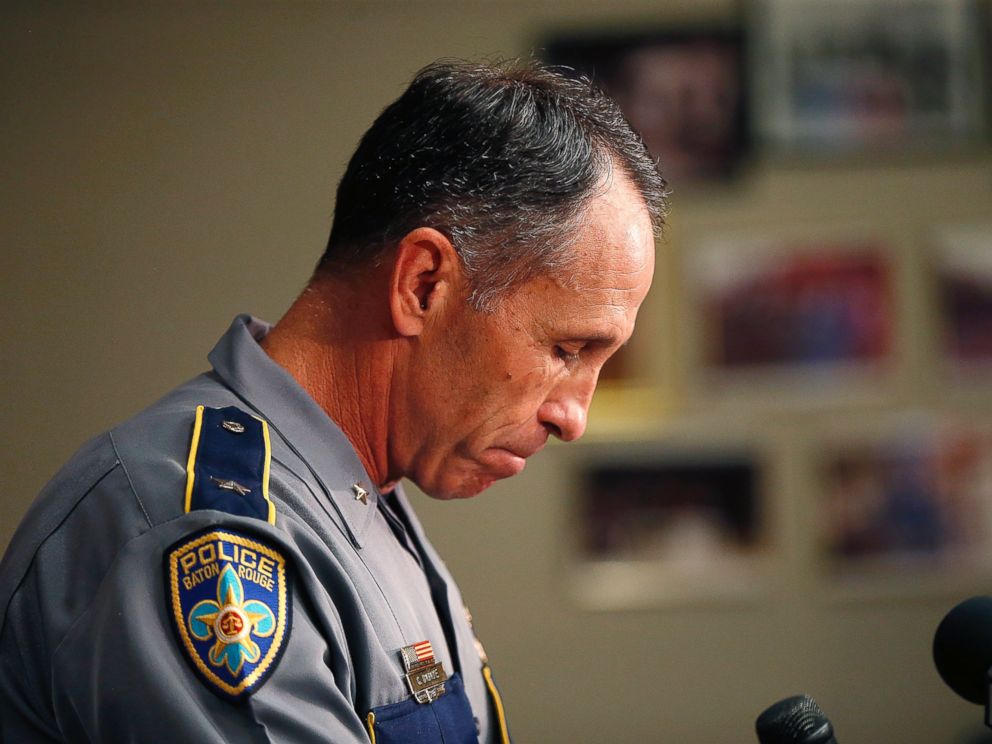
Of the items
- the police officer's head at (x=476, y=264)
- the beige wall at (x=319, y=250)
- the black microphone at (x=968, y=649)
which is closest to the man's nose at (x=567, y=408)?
the police officer's head at (x=476, y=264)

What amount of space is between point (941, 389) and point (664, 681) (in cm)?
119

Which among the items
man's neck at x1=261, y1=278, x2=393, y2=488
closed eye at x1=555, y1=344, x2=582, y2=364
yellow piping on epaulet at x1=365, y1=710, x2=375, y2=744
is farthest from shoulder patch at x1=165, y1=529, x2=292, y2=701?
closed eye at x1=555, y1=344, x2=582, y2=364

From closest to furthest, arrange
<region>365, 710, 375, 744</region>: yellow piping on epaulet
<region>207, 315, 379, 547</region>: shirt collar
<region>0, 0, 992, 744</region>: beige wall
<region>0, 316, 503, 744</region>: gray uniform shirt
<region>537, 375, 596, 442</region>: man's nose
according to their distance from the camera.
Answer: <region>0, 316, 503, 744</region>: gray uniform shirt, <region>365, 710, 375, 744</region>: yellow piping on epaulet, <region>207, 315, 379, 547</region>: shirt collar, <region>537, 375, 596, 442</region>: man's nose, <region>0, 0, 992, 744</region>: beige wall

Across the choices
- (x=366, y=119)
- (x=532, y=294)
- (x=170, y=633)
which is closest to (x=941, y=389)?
(x=366, y=119)

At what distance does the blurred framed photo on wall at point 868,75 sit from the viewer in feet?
11.2

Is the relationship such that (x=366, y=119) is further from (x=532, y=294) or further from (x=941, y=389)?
(x=532, y=294)

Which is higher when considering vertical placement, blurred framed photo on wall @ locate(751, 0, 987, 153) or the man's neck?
blurred framed photo on wall @ locate(751, 0, 987, 153)

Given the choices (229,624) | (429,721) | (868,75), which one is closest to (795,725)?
(429,721)

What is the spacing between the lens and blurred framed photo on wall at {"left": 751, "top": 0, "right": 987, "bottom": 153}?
3.40 meters

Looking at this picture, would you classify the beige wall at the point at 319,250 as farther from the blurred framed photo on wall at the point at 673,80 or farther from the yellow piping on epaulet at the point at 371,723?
the yellow piping on epaulet at the point at 371,723

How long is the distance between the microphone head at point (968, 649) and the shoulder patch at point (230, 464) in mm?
625

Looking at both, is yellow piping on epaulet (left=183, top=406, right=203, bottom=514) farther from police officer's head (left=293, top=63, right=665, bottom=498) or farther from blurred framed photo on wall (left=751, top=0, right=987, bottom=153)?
blurred framed photo on wall (left=751, top=0, right=987, bottom=153)

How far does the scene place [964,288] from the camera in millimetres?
3420

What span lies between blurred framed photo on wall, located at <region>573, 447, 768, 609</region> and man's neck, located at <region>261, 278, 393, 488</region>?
2.34 metres
